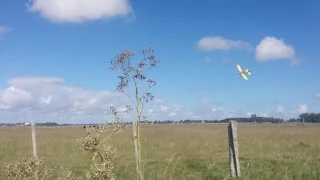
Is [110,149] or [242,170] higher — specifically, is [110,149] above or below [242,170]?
above

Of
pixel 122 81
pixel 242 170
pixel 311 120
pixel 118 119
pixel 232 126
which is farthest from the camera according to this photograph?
pixel 311 120

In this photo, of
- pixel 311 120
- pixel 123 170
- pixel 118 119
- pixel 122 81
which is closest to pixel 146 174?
pixel 123 170

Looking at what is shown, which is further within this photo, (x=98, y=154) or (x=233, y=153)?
(x=233, y=153)

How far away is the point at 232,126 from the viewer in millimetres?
10055

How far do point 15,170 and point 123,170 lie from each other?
7676 millimetres

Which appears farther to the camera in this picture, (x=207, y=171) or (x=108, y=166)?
(x=207, y=171)

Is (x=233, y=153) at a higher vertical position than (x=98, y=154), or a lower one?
lower

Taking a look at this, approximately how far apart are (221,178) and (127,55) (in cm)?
552

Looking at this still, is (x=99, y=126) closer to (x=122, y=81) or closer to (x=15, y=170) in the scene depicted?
(x=15, y=170)

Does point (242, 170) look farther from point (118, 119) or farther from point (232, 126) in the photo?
point (118, 119)

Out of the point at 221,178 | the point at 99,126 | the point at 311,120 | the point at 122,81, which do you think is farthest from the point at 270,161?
the point at 311,120

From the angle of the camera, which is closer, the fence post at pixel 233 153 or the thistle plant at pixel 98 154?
the thistle plant at pixel 98 154

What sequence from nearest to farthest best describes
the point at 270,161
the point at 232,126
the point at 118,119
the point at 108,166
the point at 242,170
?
the point at 108,166, the point at 118,119, the point at 232,126, the point at 242,170, the point at 270,161

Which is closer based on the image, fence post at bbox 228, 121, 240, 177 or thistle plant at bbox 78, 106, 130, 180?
thistle plant at bbox 78, 106, 130, 180
